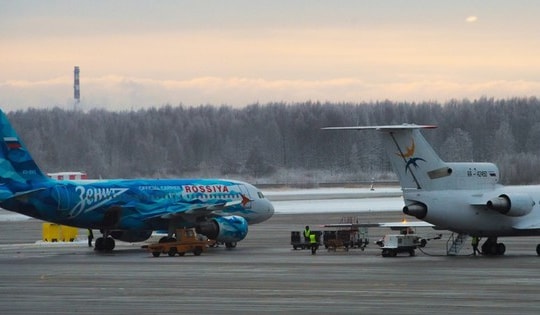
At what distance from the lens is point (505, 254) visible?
164 ft

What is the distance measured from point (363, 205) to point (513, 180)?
15.7m

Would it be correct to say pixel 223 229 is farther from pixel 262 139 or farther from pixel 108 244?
pixel 262 139

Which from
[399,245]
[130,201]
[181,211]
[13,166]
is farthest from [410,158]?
[13,166]

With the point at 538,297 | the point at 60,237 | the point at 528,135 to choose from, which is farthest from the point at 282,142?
the point at 538,297

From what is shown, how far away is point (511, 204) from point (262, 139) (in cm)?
10745

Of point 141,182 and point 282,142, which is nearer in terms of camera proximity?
point 141,182

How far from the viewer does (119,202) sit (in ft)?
182

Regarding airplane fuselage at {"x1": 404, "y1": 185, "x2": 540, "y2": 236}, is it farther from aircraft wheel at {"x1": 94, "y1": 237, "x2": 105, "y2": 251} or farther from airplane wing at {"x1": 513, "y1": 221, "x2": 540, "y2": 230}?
aircraft wheel at {"x1": 94, "y1": 237, "x2": 105, "y2": 251}

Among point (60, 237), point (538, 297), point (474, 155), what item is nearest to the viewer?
point (538, 297)

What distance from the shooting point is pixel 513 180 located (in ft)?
341

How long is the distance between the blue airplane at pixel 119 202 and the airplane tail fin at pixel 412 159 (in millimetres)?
11250

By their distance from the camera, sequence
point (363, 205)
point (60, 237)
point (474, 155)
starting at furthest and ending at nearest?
point (474, 155)
point (363, 205)
point (60, 237)

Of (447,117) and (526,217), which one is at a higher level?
(447,117)

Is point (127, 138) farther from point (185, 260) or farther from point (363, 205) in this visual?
point (185, 260)
